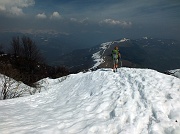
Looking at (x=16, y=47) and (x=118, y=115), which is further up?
(x=16, y=47)

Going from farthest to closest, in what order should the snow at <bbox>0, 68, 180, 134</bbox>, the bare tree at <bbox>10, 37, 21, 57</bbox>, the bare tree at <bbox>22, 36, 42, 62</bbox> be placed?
the bare tree at <bbox>10, 37, 21, 57</bbox>
the bare tree at <bbox>22, 36, 42, 62</bbox>
the snow at <bbox>0, 68, 180, 134</bbox>

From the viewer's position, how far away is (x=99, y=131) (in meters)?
Result: 10.2

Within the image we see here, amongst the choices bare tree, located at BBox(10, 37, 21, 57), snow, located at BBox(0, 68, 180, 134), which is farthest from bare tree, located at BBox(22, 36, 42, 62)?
snow, located at BBox(0, 68, 180, 134)

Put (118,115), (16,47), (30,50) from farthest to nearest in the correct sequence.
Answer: (16,47) < (30,50) < (118,115)

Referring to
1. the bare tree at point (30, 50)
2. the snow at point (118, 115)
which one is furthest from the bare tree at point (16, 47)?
the snow at point (118, 115)

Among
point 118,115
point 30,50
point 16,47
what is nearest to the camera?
point 118,115

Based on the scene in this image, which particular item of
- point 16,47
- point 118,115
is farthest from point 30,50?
point 118,115

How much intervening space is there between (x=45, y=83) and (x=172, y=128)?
24.7m

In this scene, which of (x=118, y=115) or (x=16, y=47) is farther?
(x=16, y=47)

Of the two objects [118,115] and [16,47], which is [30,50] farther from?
[118,115]

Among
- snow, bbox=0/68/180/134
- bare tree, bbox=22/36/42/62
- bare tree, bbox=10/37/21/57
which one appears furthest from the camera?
bare tree, bbox=10/37/21/57

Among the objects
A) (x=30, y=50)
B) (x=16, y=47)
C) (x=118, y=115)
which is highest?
(x=16, y=47)

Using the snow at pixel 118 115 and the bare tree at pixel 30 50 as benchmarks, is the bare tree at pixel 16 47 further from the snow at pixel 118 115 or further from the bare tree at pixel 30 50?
the snow at pixel 118 115

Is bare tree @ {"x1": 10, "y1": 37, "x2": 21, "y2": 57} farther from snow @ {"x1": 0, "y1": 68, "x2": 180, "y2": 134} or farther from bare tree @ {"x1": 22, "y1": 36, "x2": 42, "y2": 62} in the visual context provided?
snow @ {"x1": 0, "y1": 68, "x2": 180, "y2": 134}
